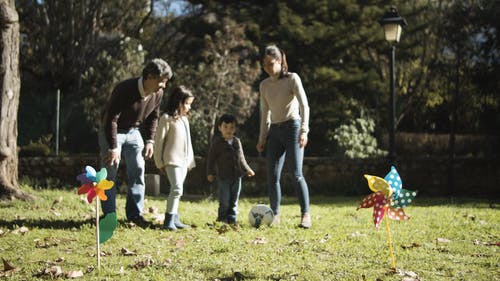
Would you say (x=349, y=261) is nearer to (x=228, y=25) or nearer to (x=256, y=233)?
(x=256, y=233)

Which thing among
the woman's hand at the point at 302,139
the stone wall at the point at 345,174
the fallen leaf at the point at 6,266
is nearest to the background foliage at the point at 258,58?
the stone wall at the point at 345,174

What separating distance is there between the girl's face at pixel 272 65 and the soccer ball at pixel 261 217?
4.63 ft

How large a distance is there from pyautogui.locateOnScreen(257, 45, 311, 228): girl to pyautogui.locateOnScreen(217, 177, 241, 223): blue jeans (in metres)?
0.40

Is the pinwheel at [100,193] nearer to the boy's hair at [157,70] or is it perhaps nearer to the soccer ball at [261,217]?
the boy's hair at [157,70]

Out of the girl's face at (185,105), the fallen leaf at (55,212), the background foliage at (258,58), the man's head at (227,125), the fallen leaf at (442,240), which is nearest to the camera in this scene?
the fallen leaf at (442,240)

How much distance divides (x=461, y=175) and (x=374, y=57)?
5567 mm

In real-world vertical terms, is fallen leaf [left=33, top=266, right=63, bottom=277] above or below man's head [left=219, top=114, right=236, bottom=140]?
below

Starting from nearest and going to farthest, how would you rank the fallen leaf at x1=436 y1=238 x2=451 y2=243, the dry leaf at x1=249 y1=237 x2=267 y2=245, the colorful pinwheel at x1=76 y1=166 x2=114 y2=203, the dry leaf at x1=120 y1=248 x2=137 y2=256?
the colorful pinwheel at x1=76 y1=166 x2=114 y2=203
the dry leaf at x1=120 y1=248 x2=137 y2=256
the dry leaf at x1=249 y1=237 x2=267 y2=245
the fallen leaf at x1=436 y1=238 x2=451 y2=243

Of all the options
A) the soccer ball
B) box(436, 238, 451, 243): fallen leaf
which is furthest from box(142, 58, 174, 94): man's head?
box(436, 238, 451, 243): fallen leaf

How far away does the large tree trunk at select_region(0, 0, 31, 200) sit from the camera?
768 cm

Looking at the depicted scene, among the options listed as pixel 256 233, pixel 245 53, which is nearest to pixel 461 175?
pixel 245 53

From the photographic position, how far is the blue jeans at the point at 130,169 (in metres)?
5.71

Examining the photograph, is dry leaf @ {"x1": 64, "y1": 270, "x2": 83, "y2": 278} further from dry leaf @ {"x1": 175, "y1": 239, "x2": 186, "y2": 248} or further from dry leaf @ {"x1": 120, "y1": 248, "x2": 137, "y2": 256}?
dry leaf @ {"x1": 175, "y1": 239, "x2": 186, "y2": 248}

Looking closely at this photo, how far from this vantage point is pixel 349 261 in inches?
171
